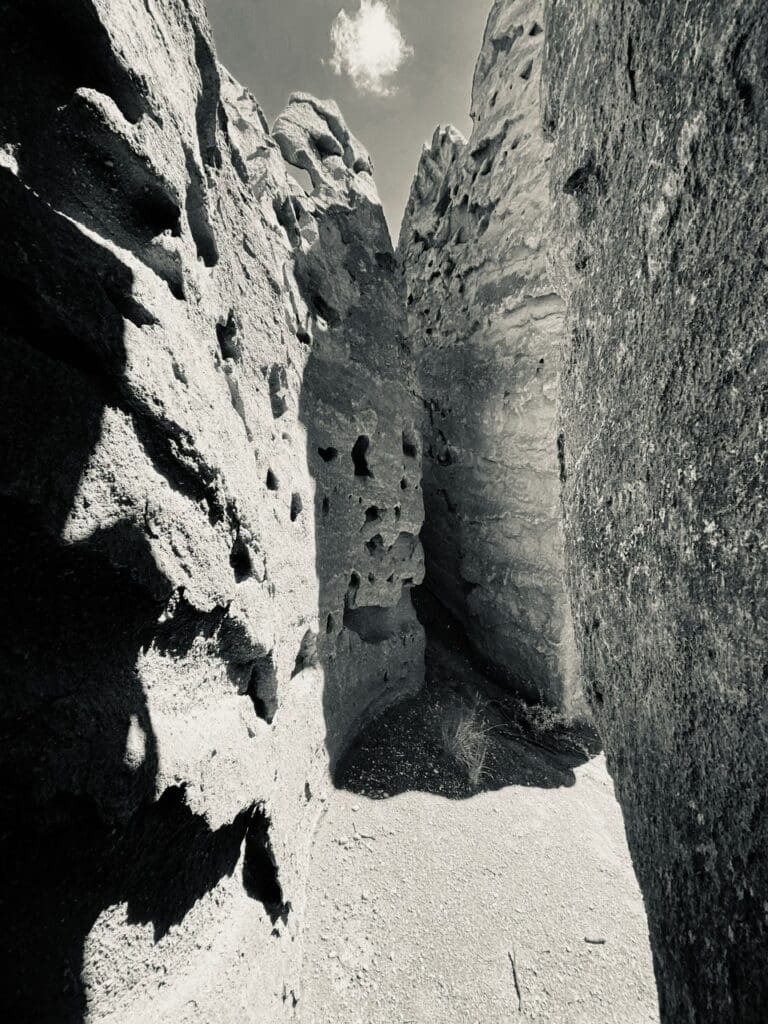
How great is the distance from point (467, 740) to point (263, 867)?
2332 millimetres

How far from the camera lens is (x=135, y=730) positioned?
1.48 metres

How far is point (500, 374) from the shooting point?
A: 16.3ft

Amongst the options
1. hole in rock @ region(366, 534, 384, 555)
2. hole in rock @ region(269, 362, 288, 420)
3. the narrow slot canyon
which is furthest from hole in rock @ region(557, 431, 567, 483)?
hole in rock @ region(366, 534, 384, 555)

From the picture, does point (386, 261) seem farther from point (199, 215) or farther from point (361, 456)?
point (199, 215)

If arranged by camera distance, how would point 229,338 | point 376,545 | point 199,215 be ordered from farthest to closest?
point 376,545 → point 229,338 → point 199,215

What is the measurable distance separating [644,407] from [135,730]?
182 centimetres

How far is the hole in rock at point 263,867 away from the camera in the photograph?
6.98 feet

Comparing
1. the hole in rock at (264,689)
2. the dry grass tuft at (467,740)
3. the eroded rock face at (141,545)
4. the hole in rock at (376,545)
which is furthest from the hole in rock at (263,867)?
the hole in rock at (376,545)

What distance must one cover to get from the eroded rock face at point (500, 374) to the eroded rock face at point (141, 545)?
296 centimetres

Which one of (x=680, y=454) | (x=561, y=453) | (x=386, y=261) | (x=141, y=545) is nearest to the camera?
(x=680, y=454)

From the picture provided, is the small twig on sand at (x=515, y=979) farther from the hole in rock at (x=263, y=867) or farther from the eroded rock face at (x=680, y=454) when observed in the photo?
the eroded rock face at (x=680, y=454)

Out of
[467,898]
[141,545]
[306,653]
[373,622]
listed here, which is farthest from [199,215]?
[467,898]

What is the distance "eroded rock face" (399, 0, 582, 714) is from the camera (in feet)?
15.0

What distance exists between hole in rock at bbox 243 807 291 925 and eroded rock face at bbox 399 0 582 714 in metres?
3.47
